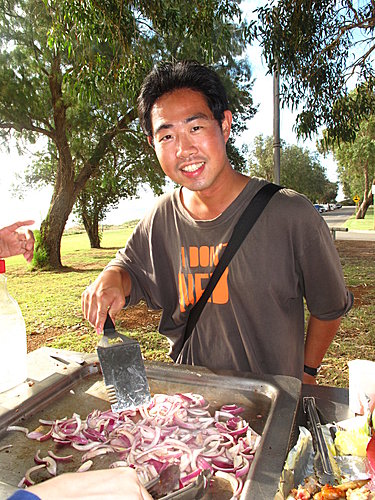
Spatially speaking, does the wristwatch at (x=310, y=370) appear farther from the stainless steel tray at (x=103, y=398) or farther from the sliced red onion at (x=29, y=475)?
the sliced red onion at (x=29, y=475)

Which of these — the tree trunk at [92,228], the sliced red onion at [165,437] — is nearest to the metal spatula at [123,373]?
the sliced red onion at [165,437]

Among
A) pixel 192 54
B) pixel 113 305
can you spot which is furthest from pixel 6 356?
pixel 192 54

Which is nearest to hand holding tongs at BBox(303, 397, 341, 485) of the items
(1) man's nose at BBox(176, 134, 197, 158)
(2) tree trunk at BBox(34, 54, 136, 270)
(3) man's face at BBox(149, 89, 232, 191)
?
(3) man's face at BBox(149, 89, 232, 191)

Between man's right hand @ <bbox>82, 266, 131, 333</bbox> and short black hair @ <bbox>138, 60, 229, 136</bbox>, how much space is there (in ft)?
3.07

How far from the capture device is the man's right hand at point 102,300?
190 centimetres

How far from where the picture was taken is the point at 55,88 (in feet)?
43.5

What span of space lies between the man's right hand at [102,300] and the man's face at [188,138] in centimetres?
66

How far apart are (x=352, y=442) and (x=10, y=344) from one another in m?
1.46

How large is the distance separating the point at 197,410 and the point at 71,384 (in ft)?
2.06

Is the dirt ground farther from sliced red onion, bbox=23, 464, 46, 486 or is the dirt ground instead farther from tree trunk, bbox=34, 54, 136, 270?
tree trunk, bbox=34, 54, 136, 270

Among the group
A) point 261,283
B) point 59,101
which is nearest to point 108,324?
point 261,283

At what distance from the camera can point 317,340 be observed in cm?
239

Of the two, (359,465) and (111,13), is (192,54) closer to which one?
(111,13)

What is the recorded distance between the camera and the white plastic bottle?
183 cm
